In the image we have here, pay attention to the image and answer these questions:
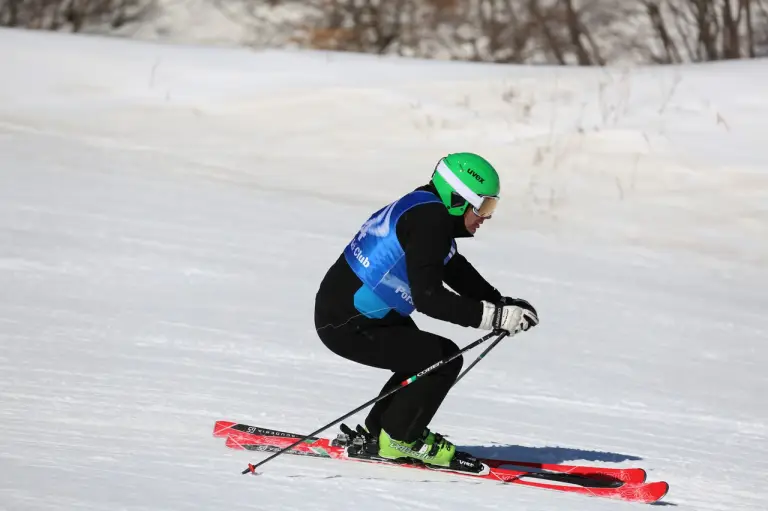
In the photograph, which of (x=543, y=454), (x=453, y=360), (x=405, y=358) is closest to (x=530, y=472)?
(x=543, y=454)

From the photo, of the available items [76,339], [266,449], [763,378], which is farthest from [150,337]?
[763,378]

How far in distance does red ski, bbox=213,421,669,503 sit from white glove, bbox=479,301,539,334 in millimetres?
748

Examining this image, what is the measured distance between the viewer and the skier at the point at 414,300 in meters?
4.70

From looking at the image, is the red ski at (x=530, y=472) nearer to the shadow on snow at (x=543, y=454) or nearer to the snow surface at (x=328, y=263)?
the snow surface at (x=328, y=263)

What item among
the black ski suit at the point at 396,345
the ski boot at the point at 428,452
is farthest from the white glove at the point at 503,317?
the ski boot at the point at 428,452

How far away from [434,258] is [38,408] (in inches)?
83.7

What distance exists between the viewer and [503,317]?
475cm

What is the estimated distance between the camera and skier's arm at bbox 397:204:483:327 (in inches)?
184

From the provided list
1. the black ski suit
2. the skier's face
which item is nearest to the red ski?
the black ski suit

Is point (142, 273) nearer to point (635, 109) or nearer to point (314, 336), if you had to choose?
point (314, 336)

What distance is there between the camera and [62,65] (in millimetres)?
14781

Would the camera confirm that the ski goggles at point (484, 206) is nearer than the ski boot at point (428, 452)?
Yes

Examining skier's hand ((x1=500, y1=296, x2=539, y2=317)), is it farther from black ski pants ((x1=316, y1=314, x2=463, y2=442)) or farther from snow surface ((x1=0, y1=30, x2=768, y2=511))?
snow surface ((x1=0, y1=30, x2=768, y2=511))

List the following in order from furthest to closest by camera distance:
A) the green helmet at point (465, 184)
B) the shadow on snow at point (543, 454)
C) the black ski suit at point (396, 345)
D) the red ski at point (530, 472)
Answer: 1. the shadow on snow at point (543, 454)
2. the red ski at point (530, 472)
3. the black ski suit at point (396, 345)
4. the green helmet at point (465, 184)
